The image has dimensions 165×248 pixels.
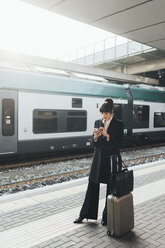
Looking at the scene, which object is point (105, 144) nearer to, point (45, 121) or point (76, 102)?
point (45, 121)

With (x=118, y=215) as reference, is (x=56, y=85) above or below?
above

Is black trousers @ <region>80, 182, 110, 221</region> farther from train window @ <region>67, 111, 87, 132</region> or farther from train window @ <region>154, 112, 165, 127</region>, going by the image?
train window @ <region>154, 112, 165, 127</region>

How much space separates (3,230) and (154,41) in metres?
8.49

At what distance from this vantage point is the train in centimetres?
844

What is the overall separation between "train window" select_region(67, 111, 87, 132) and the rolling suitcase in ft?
22.3

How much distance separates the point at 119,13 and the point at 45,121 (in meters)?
4.41

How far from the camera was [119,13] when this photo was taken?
6.97 metres

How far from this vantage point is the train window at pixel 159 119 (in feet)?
48.0

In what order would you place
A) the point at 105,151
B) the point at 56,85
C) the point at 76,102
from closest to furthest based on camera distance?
the point at 105,151 < the point at 56,85 < the point at 76,102

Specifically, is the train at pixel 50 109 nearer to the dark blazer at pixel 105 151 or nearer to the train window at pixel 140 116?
the train window at pixel 140 116

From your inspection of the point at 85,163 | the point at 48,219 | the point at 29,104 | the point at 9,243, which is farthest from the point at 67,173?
the point at 9,243

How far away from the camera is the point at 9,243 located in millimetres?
3209

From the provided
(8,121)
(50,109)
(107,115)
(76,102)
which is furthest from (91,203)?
(76,102)

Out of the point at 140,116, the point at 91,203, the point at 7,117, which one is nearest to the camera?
the point at 91,203
